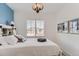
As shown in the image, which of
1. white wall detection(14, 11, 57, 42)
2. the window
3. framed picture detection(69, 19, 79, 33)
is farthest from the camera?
the window

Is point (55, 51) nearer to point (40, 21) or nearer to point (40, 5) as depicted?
point (40, 5)

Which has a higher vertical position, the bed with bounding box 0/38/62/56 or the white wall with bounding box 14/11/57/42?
the white wall with bounding box 14/11/57/42

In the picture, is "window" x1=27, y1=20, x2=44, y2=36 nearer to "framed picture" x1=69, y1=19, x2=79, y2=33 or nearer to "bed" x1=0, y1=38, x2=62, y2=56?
"framed picture" x1=69, y1=19, x2=79, y2=33

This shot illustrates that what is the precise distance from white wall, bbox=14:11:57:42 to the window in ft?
0.68

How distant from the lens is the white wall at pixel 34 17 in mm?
5840

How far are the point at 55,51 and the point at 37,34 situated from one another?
335 centimetres

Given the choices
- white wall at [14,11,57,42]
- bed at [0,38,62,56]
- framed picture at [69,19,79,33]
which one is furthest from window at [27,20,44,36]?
bed at [0,38,62,56]

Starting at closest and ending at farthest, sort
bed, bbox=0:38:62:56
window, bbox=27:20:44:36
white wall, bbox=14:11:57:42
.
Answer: bed, bbox=0:38:62:56 < white wall, bbox=14:11:57:42 < window, bbox=27:20:44:36

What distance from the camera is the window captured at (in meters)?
6.12

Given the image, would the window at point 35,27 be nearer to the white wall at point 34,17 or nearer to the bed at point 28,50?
the white wall at point 34,17

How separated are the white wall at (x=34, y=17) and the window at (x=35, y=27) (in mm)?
206

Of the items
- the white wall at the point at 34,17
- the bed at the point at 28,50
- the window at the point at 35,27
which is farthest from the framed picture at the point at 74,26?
the window at the point at 35,27

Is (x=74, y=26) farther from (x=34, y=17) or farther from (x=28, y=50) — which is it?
(x=34, y=17)

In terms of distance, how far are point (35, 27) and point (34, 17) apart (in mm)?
505
